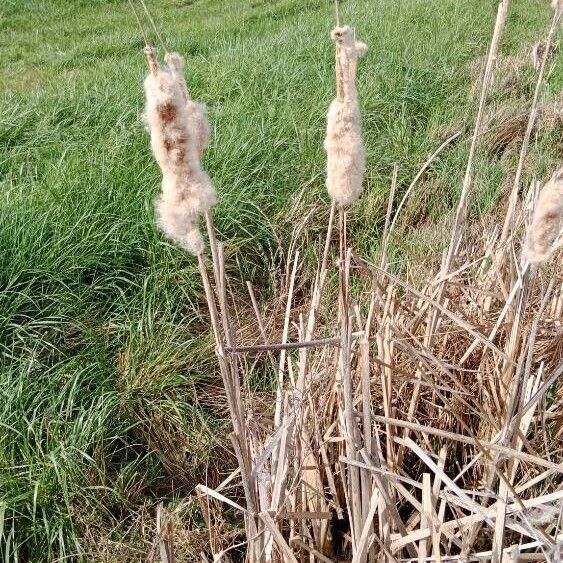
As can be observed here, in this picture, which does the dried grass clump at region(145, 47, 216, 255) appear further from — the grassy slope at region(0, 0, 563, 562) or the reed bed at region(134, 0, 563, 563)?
the grassy slope at region(0, 0, 563, 562)

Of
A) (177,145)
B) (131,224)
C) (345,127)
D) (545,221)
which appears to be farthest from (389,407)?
(131,224)

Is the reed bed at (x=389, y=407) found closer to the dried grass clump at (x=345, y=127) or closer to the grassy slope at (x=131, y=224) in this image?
the dried grass clump at (x=345, y=127)

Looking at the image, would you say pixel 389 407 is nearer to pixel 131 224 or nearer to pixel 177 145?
pixel 177 145

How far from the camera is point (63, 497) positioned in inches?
61.9

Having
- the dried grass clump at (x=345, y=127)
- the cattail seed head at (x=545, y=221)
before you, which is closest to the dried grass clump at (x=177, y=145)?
the dried grass clump at (x=345, y=127)

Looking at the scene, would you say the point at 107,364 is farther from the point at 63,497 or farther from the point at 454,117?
the point at 454,117

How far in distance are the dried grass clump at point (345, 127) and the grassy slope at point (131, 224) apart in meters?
1.03

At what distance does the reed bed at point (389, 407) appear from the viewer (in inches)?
35.1

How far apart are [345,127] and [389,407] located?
65cm

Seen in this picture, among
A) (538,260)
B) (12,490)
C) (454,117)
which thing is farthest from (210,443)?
(454,117)

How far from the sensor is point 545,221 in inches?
36.4

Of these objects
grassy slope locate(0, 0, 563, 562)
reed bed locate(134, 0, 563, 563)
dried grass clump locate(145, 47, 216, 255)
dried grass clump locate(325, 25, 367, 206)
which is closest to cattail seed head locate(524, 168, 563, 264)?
reed bed locate(134, 0, 563, 563)

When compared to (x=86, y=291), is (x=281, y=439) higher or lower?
lower

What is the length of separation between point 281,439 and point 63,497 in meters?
0.67
